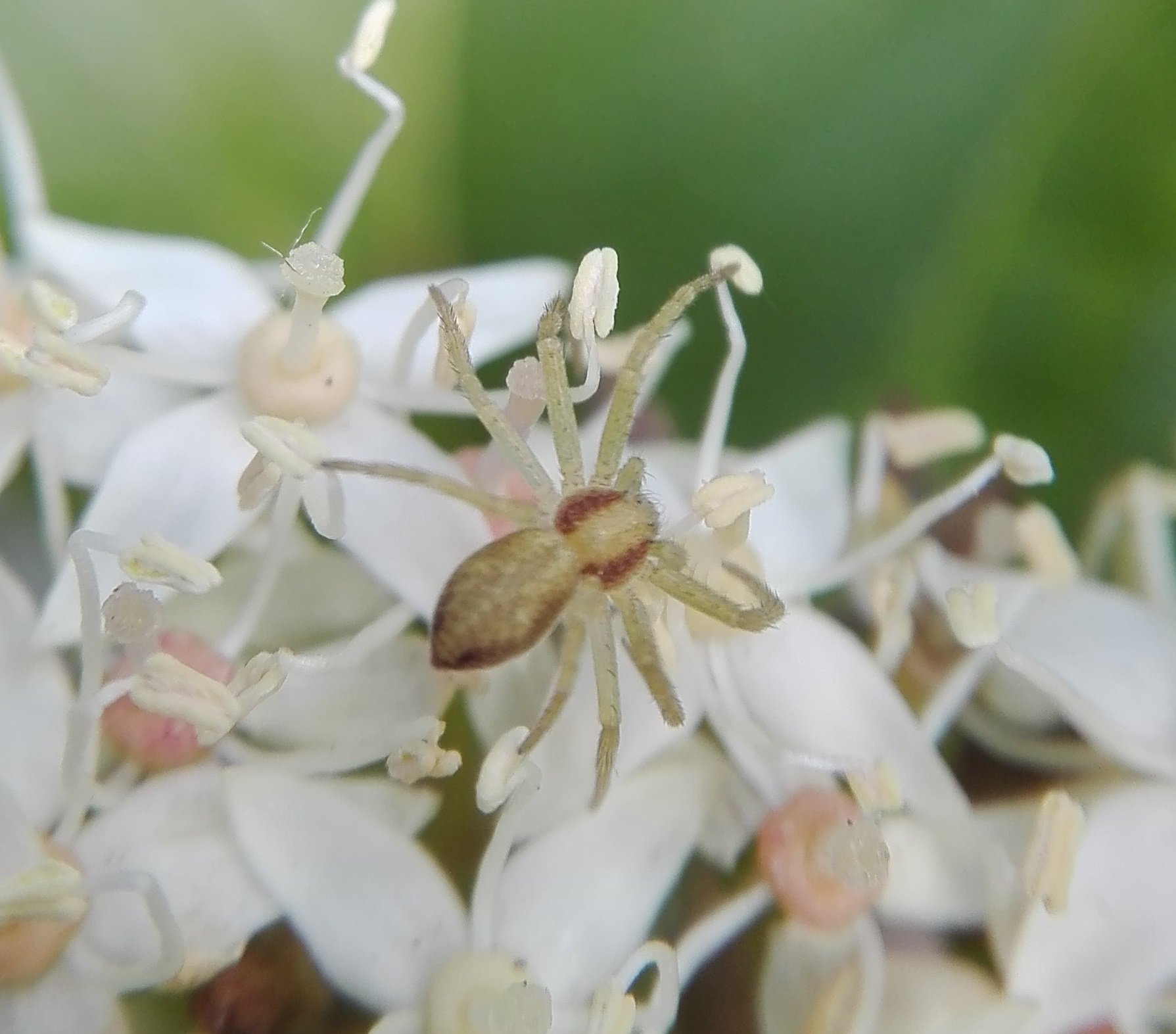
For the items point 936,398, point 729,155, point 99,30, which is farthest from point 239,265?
point 936,398

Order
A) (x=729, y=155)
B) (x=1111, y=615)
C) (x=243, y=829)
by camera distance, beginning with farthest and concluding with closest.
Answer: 1. (x=729, y=155)
2. (x=1111, y=615)
3. (x=243, y=829)

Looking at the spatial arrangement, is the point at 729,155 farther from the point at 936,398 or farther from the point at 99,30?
the point at 99,30

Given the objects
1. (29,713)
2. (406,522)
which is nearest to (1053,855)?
(406,522)

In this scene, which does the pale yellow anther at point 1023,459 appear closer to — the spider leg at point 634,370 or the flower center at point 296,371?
the spider leg at point 634,370

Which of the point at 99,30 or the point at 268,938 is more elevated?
the point at 99,30

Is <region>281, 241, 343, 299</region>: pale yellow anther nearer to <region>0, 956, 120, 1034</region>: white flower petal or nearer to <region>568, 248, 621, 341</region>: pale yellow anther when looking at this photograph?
<region>568, 248, 621, 341</region>: pale yellow anther

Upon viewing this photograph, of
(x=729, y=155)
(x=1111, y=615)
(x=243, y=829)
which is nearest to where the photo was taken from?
(x=243, y=829)

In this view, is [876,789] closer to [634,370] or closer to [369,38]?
[634,370]
